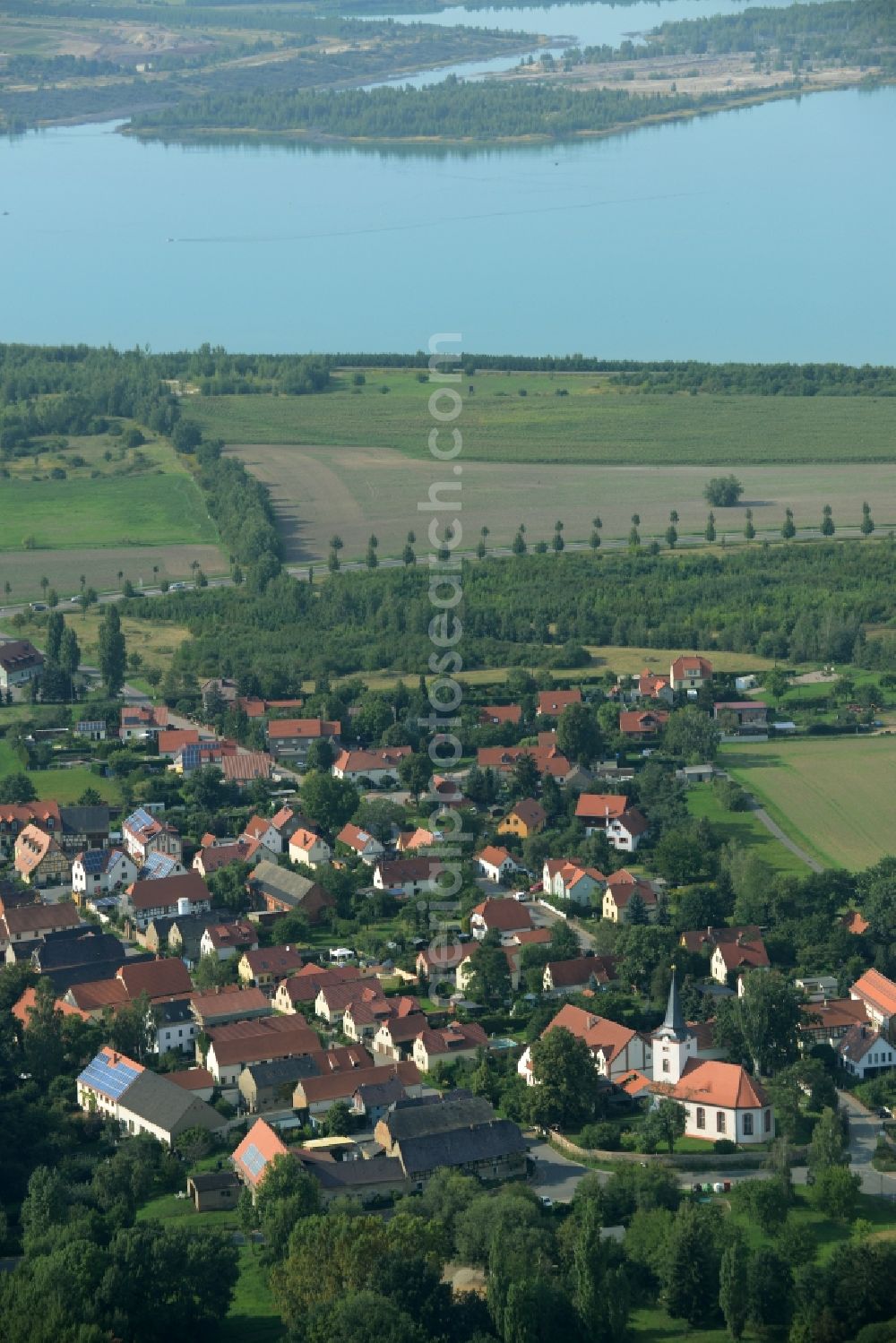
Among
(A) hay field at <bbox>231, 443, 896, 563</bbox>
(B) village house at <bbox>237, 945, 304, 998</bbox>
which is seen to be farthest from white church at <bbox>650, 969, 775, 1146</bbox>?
(A) hay field at <bbox>231, 443, 896, 563</bbox>

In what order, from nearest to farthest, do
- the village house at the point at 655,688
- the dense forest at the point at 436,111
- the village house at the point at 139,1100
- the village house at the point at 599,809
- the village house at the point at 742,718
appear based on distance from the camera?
the village house at the point at 139,1100
the village house at the point at 599,809
the village house at the point at 742,718
the village house at the point at 655,688
the dense forest at the point at 436,111

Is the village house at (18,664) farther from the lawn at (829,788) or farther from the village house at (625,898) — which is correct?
the village house at (625,898)

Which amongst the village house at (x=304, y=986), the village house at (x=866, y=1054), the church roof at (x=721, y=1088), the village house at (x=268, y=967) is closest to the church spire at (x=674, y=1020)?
the church roof at (x=721, y=1088)

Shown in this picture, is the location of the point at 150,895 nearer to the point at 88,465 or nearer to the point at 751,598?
the point at 751,598

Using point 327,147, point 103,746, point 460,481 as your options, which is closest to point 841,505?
point 460,481

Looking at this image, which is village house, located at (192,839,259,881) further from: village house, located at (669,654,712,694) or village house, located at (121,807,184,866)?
village house, located at (669,654,712,694)

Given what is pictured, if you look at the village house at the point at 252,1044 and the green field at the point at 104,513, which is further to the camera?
the green field at the point at 104,513
